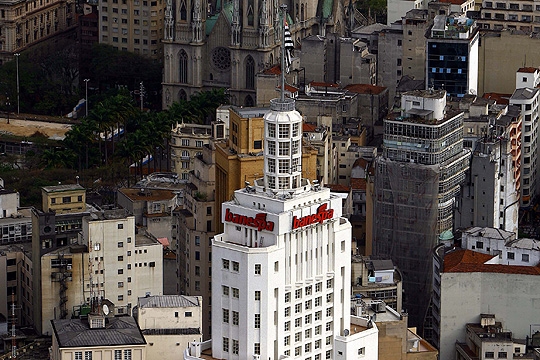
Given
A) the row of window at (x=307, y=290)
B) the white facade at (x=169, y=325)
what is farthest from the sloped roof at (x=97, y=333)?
the row of window at (x=307, y=290)

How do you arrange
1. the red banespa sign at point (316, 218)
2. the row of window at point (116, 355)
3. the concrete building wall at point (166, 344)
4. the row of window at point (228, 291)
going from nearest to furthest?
the red banespa sign at point (316, 218) → the row of window at point (228, 291) → the row of window at point (116, 355) → the concrete building wall at point (166, 344)

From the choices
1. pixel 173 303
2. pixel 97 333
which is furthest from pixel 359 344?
pixel 173 303

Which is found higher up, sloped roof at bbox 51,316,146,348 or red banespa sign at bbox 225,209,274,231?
red banespa sign at bbox 225,209,274,231

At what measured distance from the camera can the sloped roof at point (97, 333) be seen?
624 feet

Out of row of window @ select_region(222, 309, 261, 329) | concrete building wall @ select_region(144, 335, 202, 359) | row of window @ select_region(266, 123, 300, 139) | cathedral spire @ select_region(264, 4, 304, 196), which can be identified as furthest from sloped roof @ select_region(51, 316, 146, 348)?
row of window @ select_region(266, 123, 300, 139)

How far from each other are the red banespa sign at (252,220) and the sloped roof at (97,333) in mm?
30841

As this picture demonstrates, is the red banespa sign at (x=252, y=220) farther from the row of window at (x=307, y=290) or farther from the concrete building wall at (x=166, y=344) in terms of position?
the concrete building wall at (x=166, y=344)

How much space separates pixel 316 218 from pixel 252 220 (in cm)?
473

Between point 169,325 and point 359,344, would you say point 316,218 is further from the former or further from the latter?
point 169,325

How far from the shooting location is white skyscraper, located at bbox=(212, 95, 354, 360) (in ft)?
526

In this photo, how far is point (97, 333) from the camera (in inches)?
7564

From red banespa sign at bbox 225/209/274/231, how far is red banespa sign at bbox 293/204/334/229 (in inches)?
75.4

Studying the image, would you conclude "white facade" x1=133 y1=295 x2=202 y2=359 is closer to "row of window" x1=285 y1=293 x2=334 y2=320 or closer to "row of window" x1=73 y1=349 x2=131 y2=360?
"row of window" x1=73 y1=349 x2=131 y2=360

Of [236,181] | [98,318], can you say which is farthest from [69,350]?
[236,181]
